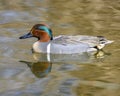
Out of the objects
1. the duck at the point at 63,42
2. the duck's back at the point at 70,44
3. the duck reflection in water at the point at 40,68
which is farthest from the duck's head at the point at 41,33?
the duck reflection in water at the point at 40,68

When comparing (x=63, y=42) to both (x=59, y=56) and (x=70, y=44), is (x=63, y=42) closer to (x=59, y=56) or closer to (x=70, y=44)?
(x=70, y=44)

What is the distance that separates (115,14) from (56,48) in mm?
3120

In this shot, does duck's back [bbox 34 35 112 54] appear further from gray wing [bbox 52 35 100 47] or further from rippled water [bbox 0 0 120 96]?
rippled water [bbox 0 0 120 96]

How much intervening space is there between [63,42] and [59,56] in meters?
0.30

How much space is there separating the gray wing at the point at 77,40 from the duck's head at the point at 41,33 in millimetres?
207

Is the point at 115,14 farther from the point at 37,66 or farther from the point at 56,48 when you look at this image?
the point at 37,66

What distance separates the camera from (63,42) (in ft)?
31.3

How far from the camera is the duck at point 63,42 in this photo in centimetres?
953

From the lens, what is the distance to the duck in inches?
375

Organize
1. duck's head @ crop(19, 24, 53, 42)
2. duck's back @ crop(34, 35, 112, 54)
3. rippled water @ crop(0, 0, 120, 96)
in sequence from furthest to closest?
duck's head @ crop(19, 24, 53, 42), duck's back @ crop(34, 35, 112, 54), rippled water @ crop(0, 0, 120, 96)

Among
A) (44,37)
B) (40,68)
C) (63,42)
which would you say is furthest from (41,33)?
(40,68)

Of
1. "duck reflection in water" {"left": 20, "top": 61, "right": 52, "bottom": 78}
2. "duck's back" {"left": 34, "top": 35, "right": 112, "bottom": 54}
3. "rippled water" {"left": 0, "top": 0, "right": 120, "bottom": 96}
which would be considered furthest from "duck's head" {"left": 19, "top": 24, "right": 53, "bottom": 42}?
"duck reflection in water" {"left": 20, "top": 61, "right": 52, "bottom": 78}

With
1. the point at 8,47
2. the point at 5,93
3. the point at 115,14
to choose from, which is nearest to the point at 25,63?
the point at 8,47

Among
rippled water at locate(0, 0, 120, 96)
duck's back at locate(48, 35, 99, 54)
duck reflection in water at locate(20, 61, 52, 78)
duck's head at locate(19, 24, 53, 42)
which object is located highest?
duck's head at locate(19, 24, 53, 42)
